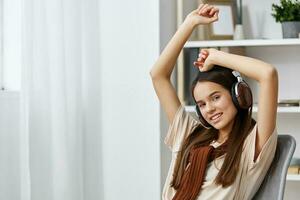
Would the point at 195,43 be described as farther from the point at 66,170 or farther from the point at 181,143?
the point at 181,143

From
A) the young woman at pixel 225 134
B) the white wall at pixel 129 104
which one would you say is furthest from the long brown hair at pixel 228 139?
the white wall at pixel 129 104

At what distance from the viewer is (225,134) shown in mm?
2119

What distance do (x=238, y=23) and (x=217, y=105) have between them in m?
1.58

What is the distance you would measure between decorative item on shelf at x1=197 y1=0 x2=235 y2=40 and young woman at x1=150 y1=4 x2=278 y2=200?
54.7 inches

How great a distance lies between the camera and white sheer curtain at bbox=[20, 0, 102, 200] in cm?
279

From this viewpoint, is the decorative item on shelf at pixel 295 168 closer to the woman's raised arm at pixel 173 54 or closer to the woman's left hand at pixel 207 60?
the woman's raised arm at pixel 173 54

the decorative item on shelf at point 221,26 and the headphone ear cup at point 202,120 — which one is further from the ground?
the decorative item on shelf at point 221,26

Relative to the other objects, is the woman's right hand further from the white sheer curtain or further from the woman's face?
the white sheer curtain

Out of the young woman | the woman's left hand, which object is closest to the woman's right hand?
the young woman

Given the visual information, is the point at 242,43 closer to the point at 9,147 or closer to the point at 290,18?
the point at 290,18

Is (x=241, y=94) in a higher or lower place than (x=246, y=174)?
higher

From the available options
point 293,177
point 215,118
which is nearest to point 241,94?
point 215,118

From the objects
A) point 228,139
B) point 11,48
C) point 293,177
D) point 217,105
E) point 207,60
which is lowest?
point 293,177

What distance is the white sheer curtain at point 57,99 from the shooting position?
2785mm
